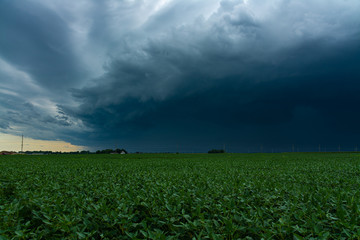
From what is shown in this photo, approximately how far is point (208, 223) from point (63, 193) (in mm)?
3433

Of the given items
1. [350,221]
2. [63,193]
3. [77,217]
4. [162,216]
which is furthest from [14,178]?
[350,221]

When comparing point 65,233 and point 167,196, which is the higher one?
point 167,196

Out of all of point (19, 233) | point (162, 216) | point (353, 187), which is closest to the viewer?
point (19, 233)

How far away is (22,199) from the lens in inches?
156

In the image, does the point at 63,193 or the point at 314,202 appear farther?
the point at 63,193

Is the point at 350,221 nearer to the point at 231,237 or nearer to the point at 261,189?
the point at 231,237

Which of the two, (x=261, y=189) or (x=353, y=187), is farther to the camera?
(x=353, y=187)

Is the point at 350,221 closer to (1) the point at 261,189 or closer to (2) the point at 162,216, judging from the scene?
(1) the point at 261,189

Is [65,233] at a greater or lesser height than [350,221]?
lesser

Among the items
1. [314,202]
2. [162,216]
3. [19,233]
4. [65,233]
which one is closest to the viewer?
[19,233]

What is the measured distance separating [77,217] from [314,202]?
12.5ft

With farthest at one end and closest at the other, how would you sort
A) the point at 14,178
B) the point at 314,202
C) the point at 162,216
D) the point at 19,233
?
1. the point at 14,178
2. the point at 314,202
3. the point at 162,216
4. the point at 19,233

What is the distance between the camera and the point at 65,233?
282 centimetres

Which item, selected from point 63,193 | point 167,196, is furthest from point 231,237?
point 63,193
